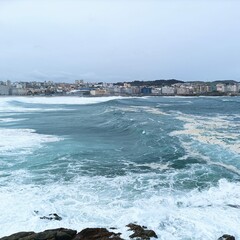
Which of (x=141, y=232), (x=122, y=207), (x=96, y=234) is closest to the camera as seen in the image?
(x=96, y=234)

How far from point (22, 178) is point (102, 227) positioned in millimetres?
5779

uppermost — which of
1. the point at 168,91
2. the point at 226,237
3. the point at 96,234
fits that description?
the point at 168,91

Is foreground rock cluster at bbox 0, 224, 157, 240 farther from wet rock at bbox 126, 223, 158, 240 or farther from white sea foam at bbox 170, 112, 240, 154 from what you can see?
white sea foam at bbox 170, 112, 240, 154

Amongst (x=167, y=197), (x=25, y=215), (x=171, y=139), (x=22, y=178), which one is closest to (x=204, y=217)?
(x=167, y=197)

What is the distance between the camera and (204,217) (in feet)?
33.6

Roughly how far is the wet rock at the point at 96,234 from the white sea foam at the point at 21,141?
10748 millimetres

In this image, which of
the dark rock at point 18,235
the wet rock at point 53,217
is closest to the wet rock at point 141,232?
the wet rock at point 53,217

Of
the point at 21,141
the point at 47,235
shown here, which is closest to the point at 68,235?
the point at 47,235

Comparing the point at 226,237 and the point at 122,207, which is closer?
the point at 226,237

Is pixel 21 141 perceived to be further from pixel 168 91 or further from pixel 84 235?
pixel 168 91

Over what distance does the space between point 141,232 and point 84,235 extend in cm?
146

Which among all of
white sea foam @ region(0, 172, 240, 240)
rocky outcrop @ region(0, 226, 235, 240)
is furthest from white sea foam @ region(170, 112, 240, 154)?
rocky outcrop @ region(0, 226, 235, 240)

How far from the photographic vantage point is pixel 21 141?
22609 millimetres

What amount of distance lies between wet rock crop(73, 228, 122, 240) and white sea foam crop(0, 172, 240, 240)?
1.09ft
